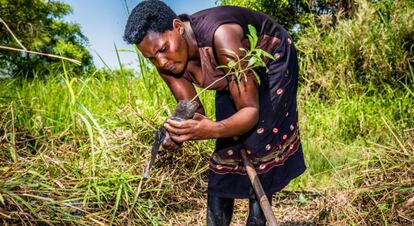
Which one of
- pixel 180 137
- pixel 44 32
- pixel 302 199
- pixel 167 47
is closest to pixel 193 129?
pixel 180 137

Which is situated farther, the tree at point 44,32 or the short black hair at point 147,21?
the tree at point 44,32

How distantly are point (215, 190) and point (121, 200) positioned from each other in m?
0.54

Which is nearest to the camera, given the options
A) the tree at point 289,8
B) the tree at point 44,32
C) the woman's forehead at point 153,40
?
the woman's forehead at point 153,40

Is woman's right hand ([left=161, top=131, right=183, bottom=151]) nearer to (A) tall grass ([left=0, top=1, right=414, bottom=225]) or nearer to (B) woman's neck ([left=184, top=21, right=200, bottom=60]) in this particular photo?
(B) woman's neck ([left=184, top=21, right=200, bottom=60])

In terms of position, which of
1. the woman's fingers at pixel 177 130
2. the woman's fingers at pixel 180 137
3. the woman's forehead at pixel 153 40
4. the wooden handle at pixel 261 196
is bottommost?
the wooden handle at pixel 261 196

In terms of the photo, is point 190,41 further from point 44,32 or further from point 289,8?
point 44,32

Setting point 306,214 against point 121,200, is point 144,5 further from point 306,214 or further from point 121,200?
point 306,214

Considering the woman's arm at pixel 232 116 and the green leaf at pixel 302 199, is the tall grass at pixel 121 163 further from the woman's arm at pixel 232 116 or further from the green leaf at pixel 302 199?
the woman's arm at pixel 232 116

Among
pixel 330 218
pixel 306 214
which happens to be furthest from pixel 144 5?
pixel 306 214

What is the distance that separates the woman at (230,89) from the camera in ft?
4.95

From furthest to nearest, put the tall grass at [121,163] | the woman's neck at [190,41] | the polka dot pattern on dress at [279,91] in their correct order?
the tall grass at [121,163] < the polka dot pattern on dress at [279,91] < the woman's neck at [190,41]

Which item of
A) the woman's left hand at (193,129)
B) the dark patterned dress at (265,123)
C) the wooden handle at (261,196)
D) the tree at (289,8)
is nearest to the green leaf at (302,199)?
the dark patterned dress at (265,123)

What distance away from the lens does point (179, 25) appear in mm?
1620

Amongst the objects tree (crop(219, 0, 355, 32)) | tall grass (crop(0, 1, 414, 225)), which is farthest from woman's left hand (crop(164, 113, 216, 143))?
tree (crop(219, 0, 355, 32))
